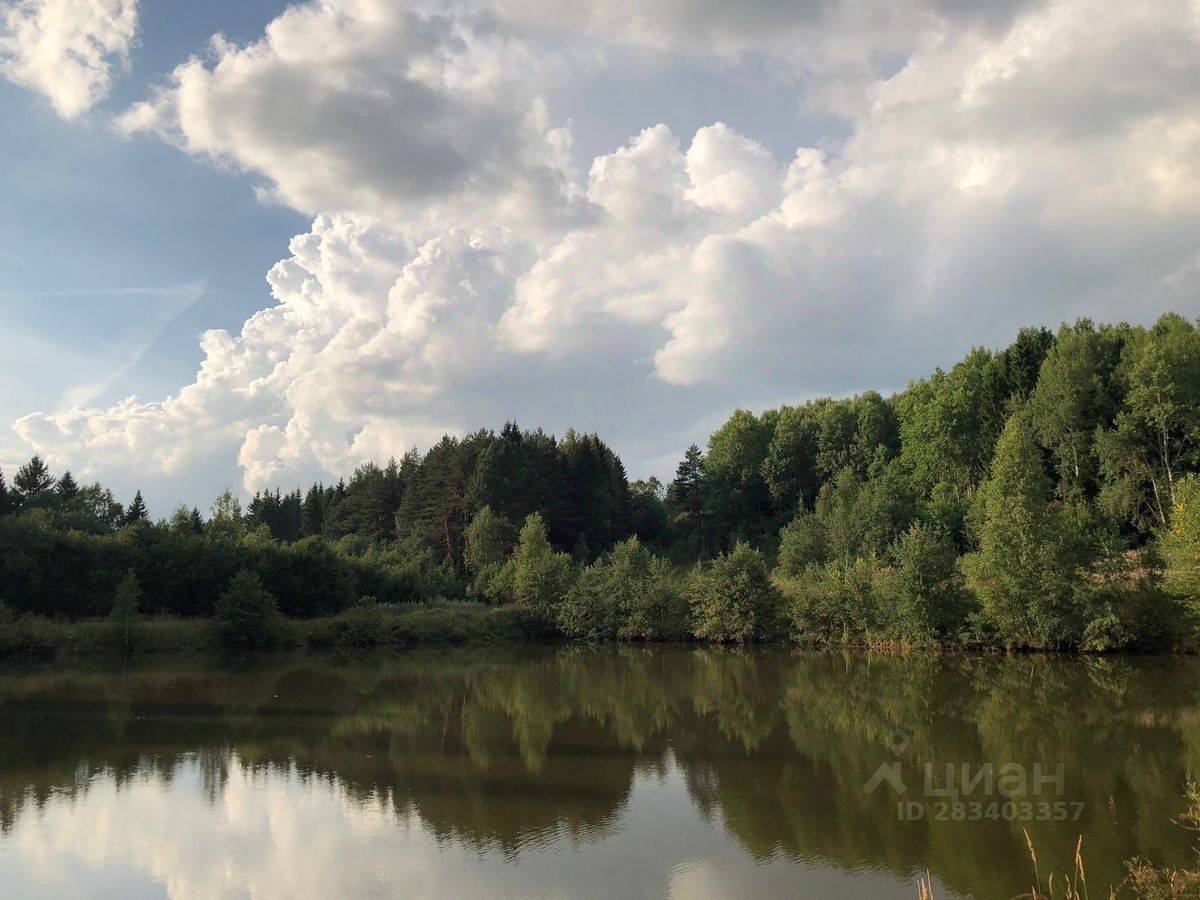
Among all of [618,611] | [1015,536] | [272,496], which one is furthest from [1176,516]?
[272,496]

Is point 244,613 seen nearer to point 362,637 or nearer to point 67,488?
point 362,637

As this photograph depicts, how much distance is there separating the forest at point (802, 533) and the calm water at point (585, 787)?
26.3ft

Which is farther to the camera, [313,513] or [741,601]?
[313,513]

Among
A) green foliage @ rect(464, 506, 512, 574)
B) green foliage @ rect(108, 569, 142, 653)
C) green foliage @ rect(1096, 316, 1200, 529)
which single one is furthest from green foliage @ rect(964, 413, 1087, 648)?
green foliage @ rect(108, 569, 142, 653)

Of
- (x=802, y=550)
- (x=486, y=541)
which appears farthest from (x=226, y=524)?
(x=802, y=550)

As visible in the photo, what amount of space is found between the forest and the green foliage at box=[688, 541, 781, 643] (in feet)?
0.37

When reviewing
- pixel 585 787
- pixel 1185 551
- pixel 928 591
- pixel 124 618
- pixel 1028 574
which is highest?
pixel 1185 551

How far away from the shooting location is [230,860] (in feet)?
33.4

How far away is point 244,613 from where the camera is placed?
1511 inches

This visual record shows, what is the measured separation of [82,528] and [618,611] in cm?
3397

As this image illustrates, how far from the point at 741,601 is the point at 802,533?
600 inches

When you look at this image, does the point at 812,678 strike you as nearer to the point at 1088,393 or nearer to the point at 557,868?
the point at 557,868

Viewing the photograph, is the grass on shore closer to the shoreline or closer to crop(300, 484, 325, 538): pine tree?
the shoreline

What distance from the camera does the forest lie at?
31797 mm
